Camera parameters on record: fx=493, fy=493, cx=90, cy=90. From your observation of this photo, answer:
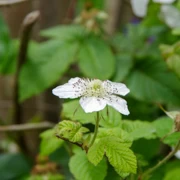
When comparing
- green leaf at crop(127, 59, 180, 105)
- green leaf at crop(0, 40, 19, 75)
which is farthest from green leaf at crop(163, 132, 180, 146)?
green leaf at crop(0, 40, 19, 75)

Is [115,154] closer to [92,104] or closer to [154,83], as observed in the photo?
[92,104]

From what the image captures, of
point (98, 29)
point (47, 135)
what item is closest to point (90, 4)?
point (98, 29)

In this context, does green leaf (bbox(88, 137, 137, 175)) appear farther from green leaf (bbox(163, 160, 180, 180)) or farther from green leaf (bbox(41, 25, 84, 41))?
green leaf (bbox(41, 25, 84, 41))

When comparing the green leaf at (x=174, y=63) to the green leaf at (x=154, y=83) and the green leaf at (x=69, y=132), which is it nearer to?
the green leaf at (x=154, y=83)

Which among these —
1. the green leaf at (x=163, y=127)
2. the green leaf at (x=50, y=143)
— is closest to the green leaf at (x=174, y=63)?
the green leaf at (x=163, y=127)

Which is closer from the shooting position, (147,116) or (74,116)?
(74,116)

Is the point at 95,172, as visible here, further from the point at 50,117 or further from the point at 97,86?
the point at 50,117

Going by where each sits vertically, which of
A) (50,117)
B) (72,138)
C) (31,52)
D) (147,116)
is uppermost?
(72,138)
